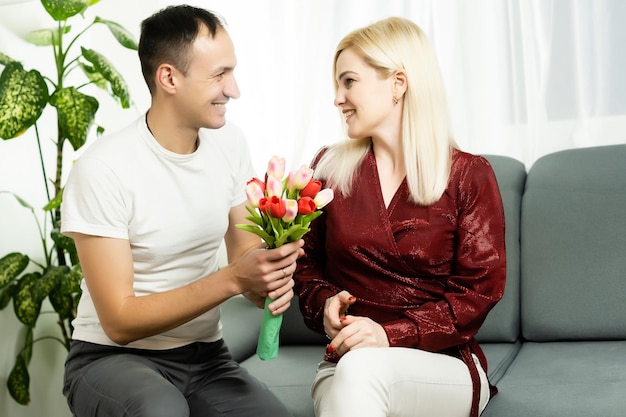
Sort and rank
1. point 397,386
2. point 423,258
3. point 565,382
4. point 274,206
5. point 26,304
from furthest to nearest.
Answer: point 26,304
point 565,382
point 423,258
point 397,386
point 274,206

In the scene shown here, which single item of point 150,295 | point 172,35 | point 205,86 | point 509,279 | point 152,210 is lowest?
point 509,279

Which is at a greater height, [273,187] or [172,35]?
[172,35]

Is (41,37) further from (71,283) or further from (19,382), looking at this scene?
(19,382)

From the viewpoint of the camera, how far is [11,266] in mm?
2959

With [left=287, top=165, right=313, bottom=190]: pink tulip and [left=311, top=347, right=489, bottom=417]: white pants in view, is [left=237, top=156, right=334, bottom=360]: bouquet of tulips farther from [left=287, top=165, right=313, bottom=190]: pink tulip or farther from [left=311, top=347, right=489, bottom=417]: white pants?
[left=311, top=347, right=489, bottom=417]: white pants

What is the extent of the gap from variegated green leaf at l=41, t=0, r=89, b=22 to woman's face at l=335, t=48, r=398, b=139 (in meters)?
1.06

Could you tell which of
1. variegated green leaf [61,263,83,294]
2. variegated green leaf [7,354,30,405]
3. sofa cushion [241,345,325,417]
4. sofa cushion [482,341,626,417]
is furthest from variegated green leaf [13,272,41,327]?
sofa cushion [482,341,626,417]

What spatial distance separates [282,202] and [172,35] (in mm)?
571

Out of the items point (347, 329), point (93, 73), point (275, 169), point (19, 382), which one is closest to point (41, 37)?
point (93, 73)

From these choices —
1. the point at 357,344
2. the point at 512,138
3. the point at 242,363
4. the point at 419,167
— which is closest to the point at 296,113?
the point at 512,138

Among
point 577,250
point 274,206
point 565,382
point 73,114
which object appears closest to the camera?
point 274,206

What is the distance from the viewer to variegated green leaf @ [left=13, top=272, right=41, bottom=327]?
9.61ft

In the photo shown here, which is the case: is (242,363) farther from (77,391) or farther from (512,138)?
(512,138)

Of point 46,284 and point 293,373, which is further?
point 46,284
